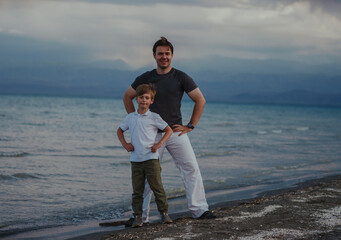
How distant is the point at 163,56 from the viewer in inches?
189

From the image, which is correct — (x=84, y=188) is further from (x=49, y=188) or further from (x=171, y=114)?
(x=171, y=114)

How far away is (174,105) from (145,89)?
479mm

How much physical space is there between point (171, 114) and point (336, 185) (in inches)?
173

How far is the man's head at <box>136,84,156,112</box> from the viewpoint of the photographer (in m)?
4.61

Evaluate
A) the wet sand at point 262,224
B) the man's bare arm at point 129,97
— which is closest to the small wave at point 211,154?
the wet sand at point 262,224

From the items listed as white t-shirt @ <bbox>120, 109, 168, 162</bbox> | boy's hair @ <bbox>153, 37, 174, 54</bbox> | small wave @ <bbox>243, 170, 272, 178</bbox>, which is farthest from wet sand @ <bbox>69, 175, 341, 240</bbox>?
small wave @ <bbox>243, 170, 272, 178</bbox>

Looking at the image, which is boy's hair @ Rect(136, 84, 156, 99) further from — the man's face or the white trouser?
the white trouser

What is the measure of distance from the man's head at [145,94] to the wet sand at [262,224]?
1478mm

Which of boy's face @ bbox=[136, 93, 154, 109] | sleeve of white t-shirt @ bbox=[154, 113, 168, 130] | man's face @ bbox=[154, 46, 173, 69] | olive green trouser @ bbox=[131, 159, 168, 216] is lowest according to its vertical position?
olive green trouser @ bbox=[131, 159, 168, 216]

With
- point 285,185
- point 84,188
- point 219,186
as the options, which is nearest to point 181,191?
point 219,186

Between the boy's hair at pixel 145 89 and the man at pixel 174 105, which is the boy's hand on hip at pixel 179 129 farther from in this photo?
the boy's hair at pixel 145 89

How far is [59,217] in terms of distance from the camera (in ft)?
19.7

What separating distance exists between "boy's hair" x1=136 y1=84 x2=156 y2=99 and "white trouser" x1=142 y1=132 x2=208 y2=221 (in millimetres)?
555

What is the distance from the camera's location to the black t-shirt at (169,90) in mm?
4844
